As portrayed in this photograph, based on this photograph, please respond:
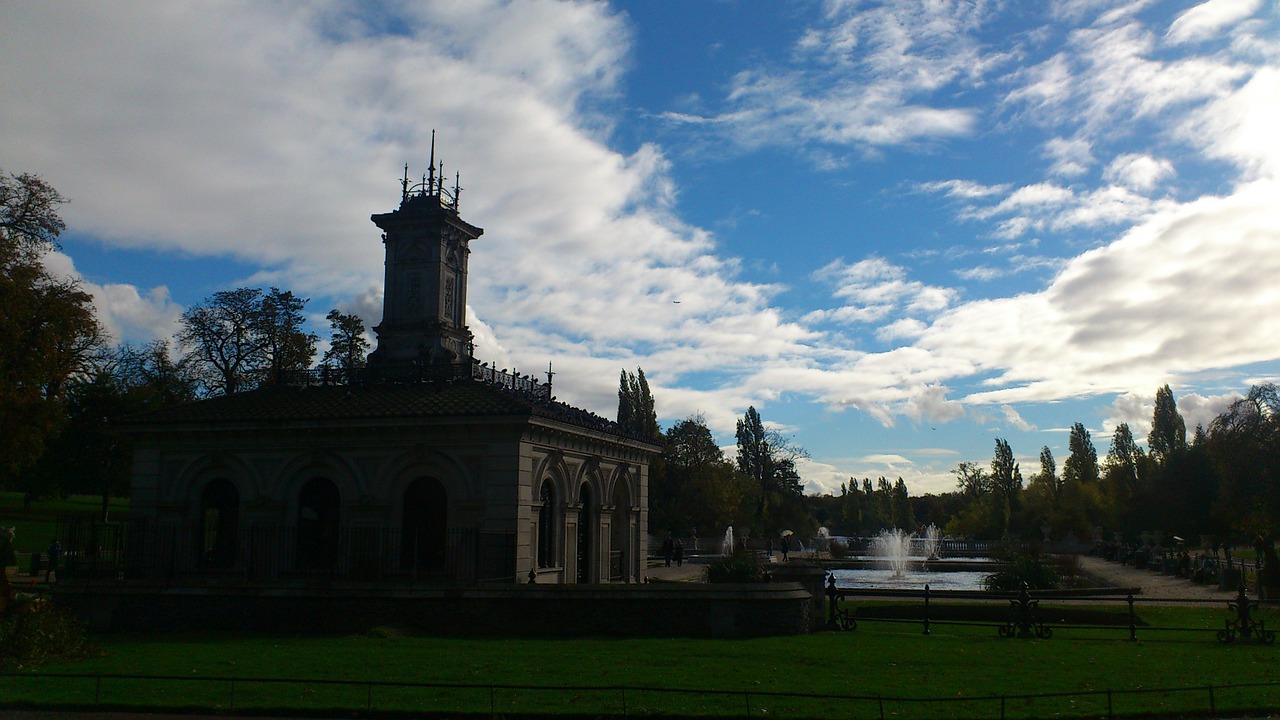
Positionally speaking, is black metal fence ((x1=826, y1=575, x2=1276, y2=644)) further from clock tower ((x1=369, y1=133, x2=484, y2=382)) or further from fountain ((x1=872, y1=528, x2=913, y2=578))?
fountain ((x1=872, y1=528, x2=913, y2=578))

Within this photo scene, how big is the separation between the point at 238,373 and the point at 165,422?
1300 inches

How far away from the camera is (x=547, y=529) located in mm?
25391

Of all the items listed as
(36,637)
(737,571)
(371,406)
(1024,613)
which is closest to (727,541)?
(737,571)

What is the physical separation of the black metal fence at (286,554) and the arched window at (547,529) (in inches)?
113

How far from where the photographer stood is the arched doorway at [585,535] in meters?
27.4

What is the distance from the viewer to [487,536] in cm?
2211

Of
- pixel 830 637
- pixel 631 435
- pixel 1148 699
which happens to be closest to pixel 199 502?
pixel 631 435

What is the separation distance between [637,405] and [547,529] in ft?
147

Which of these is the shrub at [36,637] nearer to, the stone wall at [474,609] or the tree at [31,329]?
the stone wall at [474,609]

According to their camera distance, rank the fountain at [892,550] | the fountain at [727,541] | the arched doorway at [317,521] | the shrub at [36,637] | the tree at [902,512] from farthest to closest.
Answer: the tree at [902,512] < the fountain at [727,541] < the fountain at [892,550] < the arched doorway at [317,521] < the shrub at [36,637]

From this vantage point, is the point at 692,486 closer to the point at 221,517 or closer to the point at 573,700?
the point at 221,517

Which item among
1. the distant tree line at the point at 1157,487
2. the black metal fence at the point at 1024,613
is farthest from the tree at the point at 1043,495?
the black metal fence at the point at 1024,613

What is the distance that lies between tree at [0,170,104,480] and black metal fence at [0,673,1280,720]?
24.1 m

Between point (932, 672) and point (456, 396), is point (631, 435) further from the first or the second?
point (932, 672)
